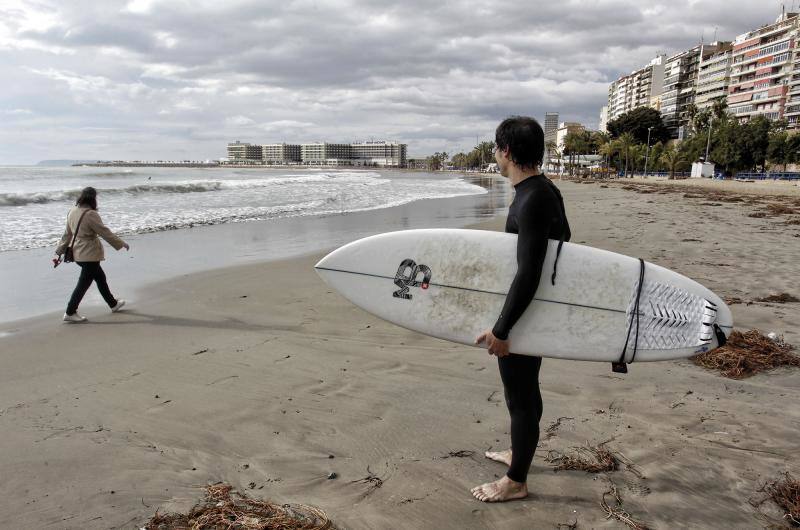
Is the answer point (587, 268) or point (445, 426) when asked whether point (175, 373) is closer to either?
point (445, 426)

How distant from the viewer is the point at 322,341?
471 cm

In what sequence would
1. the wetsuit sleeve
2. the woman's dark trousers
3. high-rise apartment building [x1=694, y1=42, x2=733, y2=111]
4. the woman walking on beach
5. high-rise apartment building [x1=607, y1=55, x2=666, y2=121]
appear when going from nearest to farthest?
the wetsuit sleeve, the woman's dark trousers, the woman walking on beach, high-rise apartment building [x1=694, y1=42, x2=733, y2=111], high-rise apartment building [x1=607, y1=55, x2=666, y2=121]

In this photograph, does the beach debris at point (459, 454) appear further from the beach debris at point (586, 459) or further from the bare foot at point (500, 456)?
the beach debris at point (586, 459)

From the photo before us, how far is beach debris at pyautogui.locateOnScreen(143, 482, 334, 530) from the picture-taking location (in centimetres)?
219

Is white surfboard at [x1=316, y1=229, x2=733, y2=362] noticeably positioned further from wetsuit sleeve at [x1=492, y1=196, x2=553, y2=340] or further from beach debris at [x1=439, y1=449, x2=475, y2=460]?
beach debris at [x1=439, y1=449, x2=475, y2=460]

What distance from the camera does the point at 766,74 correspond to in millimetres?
82500

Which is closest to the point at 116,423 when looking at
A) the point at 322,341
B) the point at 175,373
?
the point at 175,373

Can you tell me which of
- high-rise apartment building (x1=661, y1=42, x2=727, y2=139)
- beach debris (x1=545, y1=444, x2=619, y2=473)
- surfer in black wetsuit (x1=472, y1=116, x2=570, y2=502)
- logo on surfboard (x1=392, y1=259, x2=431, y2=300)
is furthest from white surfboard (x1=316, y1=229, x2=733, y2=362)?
high-rise apartment building (x1=661, y1=42, x2=727, y2=139)

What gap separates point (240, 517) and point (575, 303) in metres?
1.90

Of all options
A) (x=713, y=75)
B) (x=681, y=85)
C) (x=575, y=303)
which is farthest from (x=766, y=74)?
(x=575, y=303)

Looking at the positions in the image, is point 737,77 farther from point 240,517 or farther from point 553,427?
point 240,517

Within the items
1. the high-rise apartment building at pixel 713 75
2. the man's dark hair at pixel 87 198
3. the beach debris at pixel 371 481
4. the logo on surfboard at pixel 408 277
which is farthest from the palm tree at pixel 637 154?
the beach debris at pixel 371 481

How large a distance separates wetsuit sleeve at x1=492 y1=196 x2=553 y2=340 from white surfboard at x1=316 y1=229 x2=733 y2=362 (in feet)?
0.78

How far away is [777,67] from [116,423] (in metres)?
Result: 105
